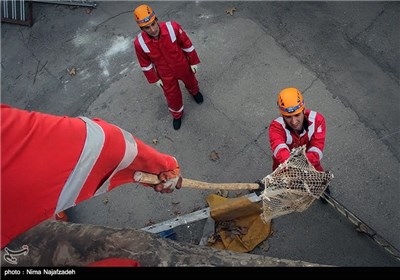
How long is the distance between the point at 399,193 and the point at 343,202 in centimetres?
73

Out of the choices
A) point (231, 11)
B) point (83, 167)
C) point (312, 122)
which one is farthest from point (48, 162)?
point (231, 11)

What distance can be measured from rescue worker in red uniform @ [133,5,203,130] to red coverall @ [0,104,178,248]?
7.83 feet

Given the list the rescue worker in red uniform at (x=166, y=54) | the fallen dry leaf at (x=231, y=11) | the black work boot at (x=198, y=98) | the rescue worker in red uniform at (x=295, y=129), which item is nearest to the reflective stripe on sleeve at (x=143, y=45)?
the rescue worker in red uniform at (x=166, y=54)

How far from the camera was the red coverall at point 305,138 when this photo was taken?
4867 millimetres

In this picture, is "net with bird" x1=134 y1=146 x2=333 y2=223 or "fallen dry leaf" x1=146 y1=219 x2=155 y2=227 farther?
"fallen dry leaf" x1=146 y1=219 x2=155 y2=227

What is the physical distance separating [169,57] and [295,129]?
201 cm

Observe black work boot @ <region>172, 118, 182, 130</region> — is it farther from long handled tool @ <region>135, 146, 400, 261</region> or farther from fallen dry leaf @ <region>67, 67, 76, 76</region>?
fallen dry leaf @ <region>67, 67, 76, 76</region>

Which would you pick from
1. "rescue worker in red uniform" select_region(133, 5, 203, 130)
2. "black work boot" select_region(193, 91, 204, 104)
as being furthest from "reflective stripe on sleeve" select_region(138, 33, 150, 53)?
"black work boot" select_region(193, 91, 204, 104)

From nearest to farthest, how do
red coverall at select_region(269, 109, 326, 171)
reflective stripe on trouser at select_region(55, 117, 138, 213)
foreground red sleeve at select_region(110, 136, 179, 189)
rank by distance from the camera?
reflective stripe on trouser at select_region(55, 117, 138, 213)
foreground red sleeve at select_region(110, 136, 179, 189)
red coverall at select_region(269, 109, 326, 171)

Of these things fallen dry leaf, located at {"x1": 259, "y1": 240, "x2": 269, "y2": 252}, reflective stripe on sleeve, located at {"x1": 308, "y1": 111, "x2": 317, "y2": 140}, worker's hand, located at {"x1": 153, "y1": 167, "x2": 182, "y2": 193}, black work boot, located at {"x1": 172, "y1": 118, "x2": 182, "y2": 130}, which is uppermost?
reflective stripe on sleeve, located at {"x1": 308, "y1": 111, "x2": 317, "y2": 140}

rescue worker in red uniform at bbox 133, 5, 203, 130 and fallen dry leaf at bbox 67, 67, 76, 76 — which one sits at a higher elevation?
rescue worker in red uniform at bbox 133, 5, 203, 130

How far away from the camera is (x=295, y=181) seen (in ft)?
14.6

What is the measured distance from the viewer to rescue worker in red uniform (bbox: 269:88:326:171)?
15.7 feet

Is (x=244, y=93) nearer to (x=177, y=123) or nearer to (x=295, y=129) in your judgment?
(x=177, y=123)
